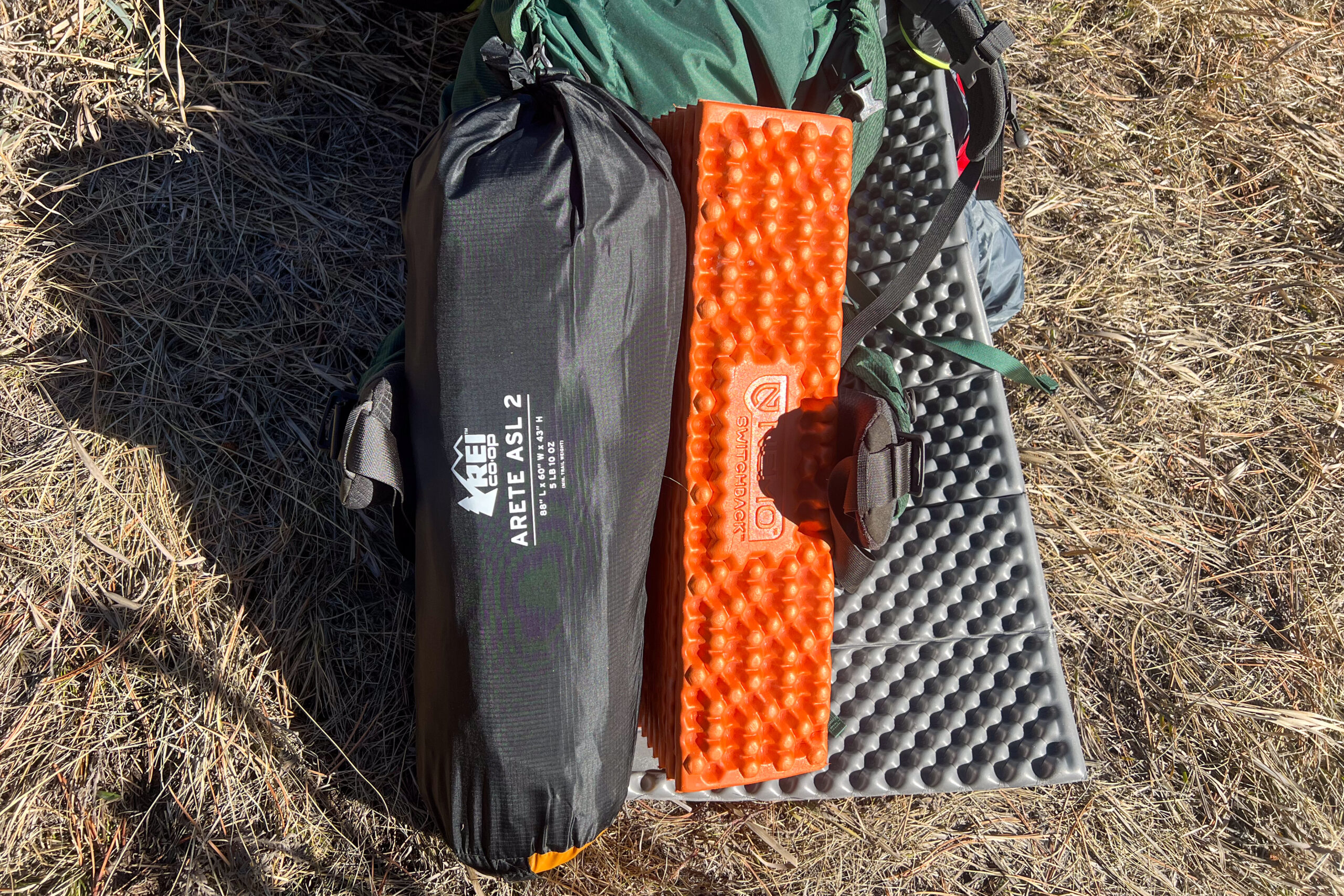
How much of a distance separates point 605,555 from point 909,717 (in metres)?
0.70

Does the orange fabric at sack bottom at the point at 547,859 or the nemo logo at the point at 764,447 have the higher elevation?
the nemo logo at the point at 764,447

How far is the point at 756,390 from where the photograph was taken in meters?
1.28

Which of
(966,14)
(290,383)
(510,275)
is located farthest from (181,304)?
(966,14)

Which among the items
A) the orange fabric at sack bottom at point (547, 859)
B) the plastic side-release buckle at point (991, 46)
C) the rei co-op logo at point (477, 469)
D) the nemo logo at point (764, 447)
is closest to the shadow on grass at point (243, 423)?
the orange fabric at sack bottom at point (547, 859)

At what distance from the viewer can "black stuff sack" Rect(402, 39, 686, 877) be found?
1.12m

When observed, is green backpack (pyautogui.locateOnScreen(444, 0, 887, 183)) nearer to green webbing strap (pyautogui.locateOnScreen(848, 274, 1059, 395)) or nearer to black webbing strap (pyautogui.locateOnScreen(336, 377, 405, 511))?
green webbing strap (pyautogui.locateOnScreen(848, 274, 1059, 395))

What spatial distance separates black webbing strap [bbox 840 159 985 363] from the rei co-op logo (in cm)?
67

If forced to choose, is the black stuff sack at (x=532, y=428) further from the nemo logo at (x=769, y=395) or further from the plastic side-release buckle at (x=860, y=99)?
the plastic side-release buckle at (x=860, y=99)

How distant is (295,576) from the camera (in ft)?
5.41

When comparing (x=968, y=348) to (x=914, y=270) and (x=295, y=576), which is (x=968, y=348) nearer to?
(x=914, y=270)

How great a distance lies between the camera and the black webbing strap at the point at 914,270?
1470 millimetres

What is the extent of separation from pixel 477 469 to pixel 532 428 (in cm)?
9

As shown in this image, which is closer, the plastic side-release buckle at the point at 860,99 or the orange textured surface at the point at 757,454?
the orange textured surface at the point at 757,454

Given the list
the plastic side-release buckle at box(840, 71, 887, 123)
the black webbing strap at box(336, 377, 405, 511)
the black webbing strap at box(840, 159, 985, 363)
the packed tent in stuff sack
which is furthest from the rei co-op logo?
the plastic side-release buckle at box(840, 71, 887, 123)
